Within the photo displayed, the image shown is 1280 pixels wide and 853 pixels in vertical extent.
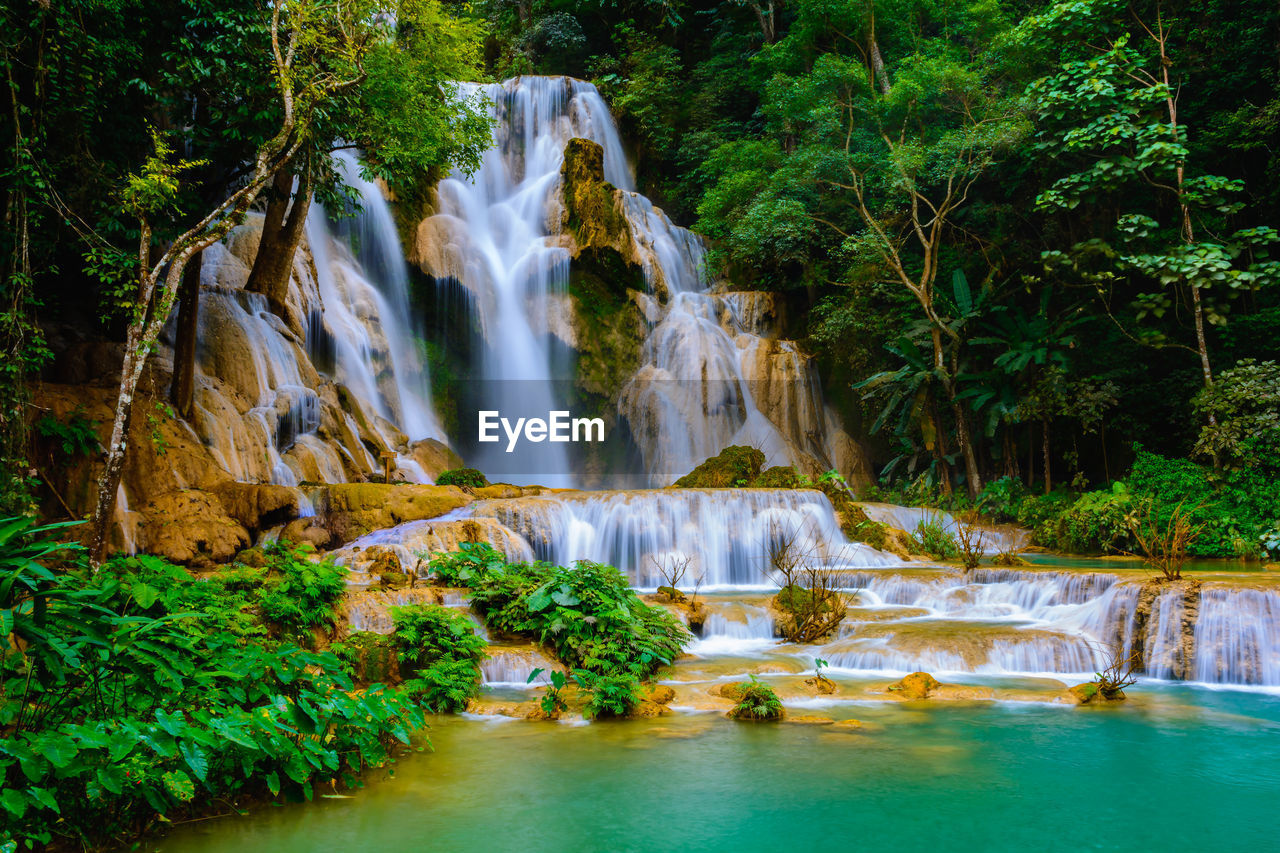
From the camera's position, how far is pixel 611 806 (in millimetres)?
4418

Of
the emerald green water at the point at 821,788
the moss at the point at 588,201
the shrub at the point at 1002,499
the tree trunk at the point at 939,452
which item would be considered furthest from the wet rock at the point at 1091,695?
the moss at the point at 588,201

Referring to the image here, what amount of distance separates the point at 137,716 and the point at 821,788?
3.65 meters

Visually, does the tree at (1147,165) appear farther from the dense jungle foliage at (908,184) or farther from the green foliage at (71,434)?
the green foliage at (71,434)

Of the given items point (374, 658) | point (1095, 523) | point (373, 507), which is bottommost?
point (374, 658)

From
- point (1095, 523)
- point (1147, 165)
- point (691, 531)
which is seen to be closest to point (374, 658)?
point (691, 531)

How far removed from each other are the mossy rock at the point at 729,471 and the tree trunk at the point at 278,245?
8765 mm

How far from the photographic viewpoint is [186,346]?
12.0m

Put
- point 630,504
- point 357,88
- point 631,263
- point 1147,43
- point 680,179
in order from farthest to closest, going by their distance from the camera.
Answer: point 680,179 < point 631,263 < point 1147,43 < point 630,504 < point 357,88

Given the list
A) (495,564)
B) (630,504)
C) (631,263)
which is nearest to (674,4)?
(631,263)

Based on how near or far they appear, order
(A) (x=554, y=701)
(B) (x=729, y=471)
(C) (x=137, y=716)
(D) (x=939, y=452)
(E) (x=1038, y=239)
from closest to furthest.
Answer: (C) (x=137, y=716), (A) (x=554, y=701), (B) (x=729, y=471), (D) (x=939, y=452), (E) (x=1038, y=239)

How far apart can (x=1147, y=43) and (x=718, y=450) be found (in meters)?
12.7

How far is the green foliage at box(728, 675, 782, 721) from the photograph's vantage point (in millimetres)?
6008

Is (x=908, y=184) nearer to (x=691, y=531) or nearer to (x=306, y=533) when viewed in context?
(x=691, y=531)

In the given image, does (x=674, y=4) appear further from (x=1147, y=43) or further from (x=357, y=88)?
(x=357, y=88)
